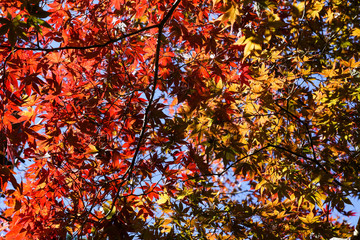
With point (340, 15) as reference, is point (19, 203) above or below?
below

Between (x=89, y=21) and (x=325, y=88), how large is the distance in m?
2.57

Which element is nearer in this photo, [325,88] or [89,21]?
[89,21]

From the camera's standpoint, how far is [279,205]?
3.15 meters

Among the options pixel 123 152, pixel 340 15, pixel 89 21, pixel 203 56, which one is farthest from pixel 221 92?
pixel 340 15

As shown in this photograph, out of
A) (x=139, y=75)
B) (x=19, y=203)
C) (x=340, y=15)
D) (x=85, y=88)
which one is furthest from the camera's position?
(x=340, y=15)

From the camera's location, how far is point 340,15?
370 cm

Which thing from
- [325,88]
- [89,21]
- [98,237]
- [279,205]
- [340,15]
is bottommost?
[98,237]

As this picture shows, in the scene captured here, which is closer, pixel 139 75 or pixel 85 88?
pixel 85 88

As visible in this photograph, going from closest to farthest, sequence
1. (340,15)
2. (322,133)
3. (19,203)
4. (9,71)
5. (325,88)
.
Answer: (9,71)
(19,203)
(325,88)
(322,133)
(340,15)

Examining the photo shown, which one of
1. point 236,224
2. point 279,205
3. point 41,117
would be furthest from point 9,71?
point 279,205

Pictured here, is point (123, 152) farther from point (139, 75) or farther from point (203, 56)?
point (203, 56)

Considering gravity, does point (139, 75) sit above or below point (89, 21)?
below

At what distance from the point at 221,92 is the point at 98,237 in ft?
5.16

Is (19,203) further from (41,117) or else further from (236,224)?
(236,224)
